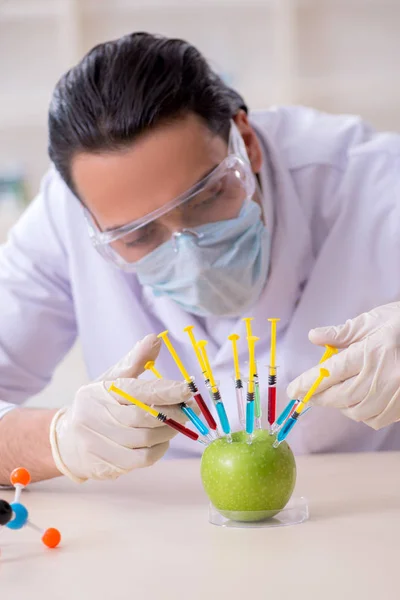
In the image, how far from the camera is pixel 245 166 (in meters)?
1.62

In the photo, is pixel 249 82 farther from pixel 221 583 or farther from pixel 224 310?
pixel 221 583

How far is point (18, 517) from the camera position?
44.5 inches

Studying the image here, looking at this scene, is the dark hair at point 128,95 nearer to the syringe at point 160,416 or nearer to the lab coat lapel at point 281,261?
the lab coat lapel at point 281,261

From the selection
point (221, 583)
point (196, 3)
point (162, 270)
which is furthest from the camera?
point (196, 3)

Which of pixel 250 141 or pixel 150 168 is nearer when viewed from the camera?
pixel 150 168

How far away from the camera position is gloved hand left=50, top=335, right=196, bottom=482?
139cm

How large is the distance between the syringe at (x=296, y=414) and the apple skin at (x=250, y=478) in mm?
13

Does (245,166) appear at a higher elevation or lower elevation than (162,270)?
higher

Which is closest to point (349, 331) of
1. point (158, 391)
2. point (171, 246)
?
point (158, 391)

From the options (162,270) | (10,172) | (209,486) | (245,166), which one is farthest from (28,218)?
(10,172)

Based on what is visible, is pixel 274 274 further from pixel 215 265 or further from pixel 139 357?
pixel 139 357

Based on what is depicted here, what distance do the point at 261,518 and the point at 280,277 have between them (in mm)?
699

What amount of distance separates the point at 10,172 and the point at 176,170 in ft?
9.38

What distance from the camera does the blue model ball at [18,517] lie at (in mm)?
1126
